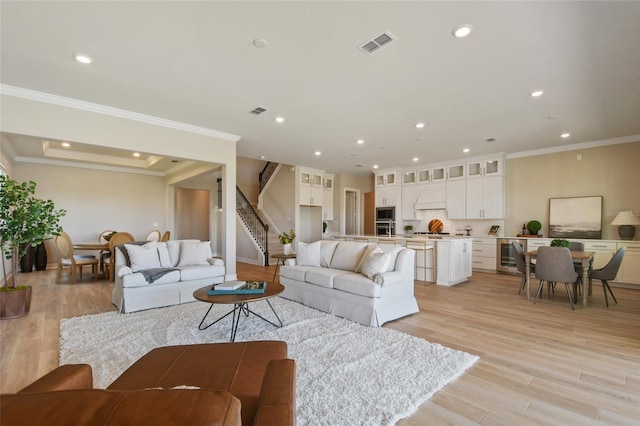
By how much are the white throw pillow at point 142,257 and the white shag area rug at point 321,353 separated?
2.24ft

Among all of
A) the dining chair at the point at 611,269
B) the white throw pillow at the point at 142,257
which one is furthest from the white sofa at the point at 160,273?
the dining chair at the point at 611,269

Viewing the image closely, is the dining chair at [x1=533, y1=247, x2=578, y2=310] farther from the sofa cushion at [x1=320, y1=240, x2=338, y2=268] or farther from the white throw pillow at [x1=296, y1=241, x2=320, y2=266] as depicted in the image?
the white throw pillow at [x1=296, y1=241, x2=320, y2=266]

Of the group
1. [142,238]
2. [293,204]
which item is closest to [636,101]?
[293,204]

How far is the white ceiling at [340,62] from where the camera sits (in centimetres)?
247

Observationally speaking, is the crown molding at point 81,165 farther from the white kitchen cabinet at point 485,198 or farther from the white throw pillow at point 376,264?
the white kitchen cabinet at point 485,198

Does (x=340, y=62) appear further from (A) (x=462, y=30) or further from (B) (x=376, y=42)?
(A) (x=462, y=30)

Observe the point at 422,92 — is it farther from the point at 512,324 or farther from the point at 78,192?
the point at 78,192

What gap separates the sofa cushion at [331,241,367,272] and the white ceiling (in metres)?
2.10

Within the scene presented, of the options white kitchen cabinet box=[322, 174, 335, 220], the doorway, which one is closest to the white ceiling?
white kitchen cabinet box=[322, 174, 335, 220]

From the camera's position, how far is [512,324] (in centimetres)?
362

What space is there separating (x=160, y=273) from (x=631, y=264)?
823 cm

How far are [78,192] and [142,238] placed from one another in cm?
199

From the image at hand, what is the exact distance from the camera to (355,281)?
147 inches

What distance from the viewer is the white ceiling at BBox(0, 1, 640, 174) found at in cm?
247
